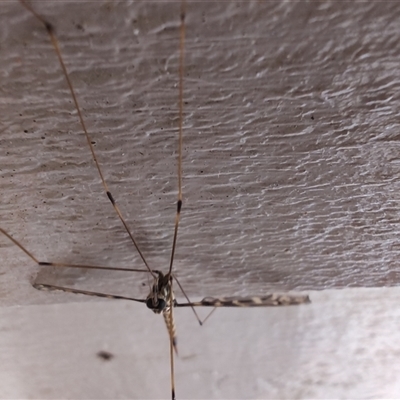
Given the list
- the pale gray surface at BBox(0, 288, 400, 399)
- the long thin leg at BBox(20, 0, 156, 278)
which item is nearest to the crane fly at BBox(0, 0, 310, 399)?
the long thin leg at BBox(20, 0, 156, 278)

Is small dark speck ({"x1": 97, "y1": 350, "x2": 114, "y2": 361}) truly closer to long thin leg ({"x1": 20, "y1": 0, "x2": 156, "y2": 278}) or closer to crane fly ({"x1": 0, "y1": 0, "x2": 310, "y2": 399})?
crane fly ({"x1": 0, "y1": 0, "x2": 310, "y2": 399})

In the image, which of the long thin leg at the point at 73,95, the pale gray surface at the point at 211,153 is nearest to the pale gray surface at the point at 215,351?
the pale gray surface at the point at 211,153

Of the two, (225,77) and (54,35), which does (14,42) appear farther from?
(225,77)

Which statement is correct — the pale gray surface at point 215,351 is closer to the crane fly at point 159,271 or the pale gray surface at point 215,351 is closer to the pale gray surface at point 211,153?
the pale gray surface at point 211,153

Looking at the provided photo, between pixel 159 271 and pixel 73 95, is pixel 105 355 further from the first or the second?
pixel 73 95

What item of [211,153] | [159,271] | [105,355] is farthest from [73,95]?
[105,355]
